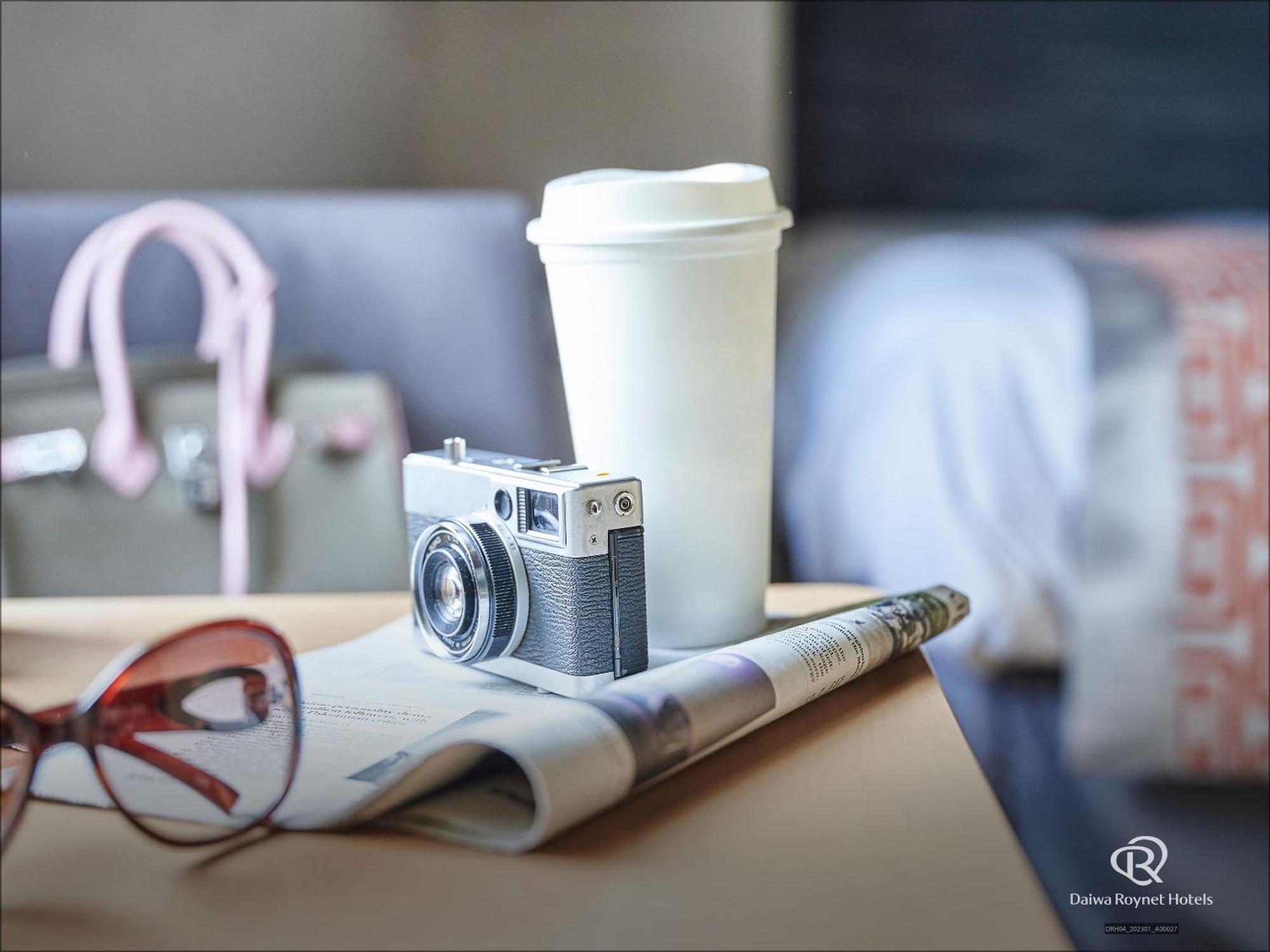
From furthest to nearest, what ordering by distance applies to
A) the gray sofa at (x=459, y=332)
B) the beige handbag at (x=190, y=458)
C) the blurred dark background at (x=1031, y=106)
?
the blurred dark background at (x=1031, y=106)
the gray sofa at (x=459, y=332)
the beige handbag at (x=190, y=458)

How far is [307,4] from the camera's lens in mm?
1142

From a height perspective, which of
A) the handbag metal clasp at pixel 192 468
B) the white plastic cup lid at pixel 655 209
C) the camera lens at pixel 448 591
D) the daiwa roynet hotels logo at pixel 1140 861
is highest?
the white plastic cup lid at pixel 655 209

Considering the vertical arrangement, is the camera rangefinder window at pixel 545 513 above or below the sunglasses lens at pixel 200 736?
above

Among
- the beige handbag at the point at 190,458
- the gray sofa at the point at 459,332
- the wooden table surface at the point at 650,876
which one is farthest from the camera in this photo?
the gray sofa at the point at 459,332

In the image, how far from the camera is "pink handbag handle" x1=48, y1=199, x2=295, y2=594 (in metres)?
0.79

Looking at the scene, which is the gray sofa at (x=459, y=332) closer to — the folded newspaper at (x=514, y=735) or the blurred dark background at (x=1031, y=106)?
the folded newspaper at (x=514, y=735)

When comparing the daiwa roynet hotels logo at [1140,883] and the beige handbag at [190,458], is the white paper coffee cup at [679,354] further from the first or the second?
the beige handbag at [190,458]

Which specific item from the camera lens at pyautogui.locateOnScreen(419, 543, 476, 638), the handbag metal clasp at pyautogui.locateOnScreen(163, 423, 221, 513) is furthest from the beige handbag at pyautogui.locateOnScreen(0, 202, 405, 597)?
the camera lens at pyautogui.locateOnScreen(419, 543, 476, 638)

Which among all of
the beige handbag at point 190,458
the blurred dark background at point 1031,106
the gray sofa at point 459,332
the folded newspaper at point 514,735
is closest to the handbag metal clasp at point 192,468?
the beige handbag at point 190,458

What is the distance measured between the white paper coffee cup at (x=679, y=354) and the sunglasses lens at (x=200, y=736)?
129mm

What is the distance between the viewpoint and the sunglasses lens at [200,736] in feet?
0.87

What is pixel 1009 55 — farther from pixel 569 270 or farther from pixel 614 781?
pixel 614 781

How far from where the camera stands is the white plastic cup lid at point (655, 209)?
1.19 ft

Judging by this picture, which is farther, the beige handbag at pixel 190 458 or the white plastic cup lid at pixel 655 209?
the beige handbag at pixel 190 458
